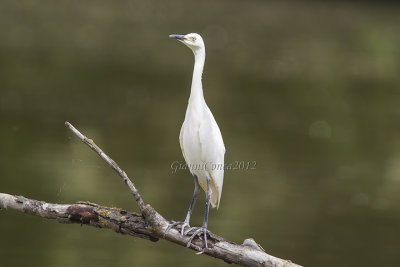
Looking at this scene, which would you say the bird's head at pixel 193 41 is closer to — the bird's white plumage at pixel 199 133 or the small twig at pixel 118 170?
the bird's white plumage at pixel 199 133

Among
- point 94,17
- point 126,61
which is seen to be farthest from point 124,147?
point 94,17

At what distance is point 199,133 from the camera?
3.95 meters

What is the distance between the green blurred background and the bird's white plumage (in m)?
2.17

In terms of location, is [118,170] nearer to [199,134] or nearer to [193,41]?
[199,134]

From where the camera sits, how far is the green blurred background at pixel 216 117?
6742 millimetres

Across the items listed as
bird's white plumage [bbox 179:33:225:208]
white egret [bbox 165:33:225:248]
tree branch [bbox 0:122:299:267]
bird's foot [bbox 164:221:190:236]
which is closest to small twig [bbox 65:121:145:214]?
tree branch [bbox 0:122:299:267]

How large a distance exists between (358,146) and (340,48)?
24.1ft

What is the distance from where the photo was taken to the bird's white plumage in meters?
3.93

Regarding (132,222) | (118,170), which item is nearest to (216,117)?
(132,222)

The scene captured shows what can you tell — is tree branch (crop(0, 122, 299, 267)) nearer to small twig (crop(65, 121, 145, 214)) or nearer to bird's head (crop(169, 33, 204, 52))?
small twig (crop(65, 121, 145, 214))

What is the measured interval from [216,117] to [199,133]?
669cm

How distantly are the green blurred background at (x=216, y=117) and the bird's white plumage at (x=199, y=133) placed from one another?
2.17m

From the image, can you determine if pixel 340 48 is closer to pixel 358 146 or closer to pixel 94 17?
pixel 94 17

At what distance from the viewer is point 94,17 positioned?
16688mm
